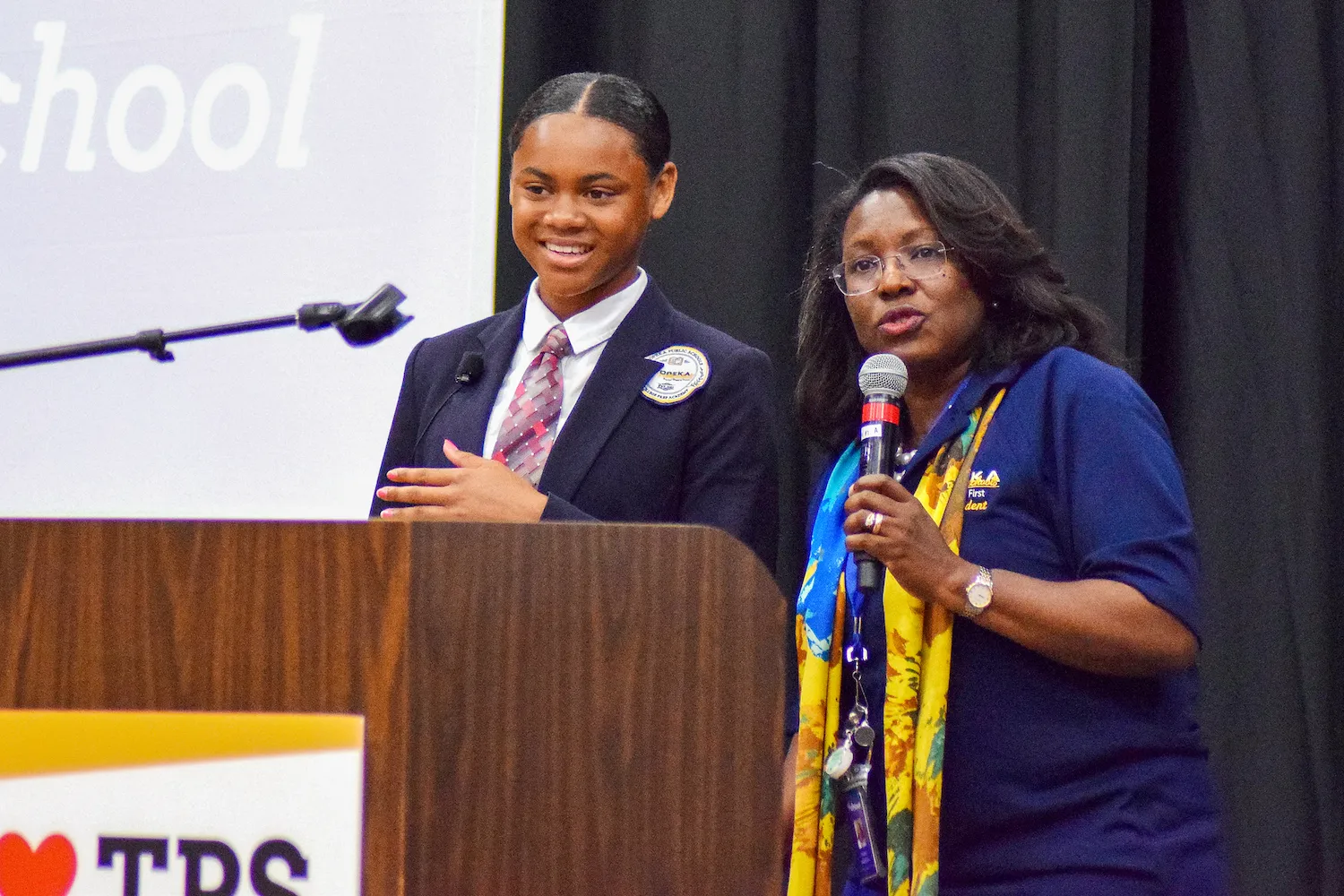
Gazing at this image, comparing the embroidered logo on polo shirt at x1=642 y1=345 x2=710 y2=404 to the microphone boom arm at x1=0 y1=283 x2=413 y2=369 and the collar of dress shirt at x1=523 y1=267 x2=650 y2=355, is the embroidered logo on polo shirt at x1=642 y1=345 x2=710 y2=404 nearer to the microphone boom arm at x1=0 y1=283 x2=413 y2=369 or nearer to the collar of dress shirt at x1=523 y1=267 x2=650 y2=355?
the collar of dress shirt at x1=523 y1=267 x2=650 y2=355

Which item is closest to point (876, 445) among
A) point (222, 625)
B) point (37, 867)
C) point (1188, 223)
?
point (222, 625)

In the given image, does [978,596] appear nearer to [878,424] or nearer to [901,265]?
[878,424]

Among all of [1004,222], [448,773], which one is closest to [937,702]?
[1004,222]

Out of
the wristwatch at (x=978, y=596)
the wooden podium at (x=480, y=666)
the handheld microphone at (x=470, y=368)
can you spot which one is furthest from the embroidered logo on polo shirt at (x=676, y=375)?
the wooden podium at (x=480, y=666)

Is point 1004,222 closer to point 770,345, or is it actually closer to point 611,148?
point 611,148

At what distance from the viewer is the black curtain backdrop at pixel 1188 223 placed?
2.45 metres

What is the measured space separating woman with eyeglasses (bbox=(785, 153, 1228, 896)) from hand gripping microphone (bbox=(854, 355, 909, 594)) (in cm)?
3

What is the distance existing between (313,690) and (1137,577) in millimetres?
900

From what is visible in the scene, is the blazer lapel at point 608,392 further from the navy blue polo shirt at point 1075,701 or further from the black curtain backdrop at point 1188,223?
the black curtain backdrop at point 1188,223

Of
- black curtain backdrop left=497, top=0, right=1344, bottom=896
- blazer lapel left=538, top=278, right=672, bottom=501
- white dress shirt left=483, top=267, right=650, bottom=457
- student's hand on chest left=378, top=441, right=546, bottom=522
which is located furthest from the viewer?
black curtain backdrop left=497, top=0, right=1344, bottom=896

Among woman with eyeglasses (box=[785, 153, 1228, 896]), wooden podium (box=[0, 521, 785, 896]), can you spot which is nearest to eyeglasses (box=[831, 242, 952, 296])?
woman with eyeglasses (box=[785, 153, 1228, 896])

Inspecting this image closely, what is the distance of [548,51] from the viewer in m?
3.00

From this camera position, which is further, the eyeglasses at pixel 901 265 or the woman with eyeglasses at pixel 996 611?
the eyeglasses at pixel 901 265

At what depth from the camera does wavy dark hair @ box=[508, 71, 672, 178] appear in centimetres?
197
